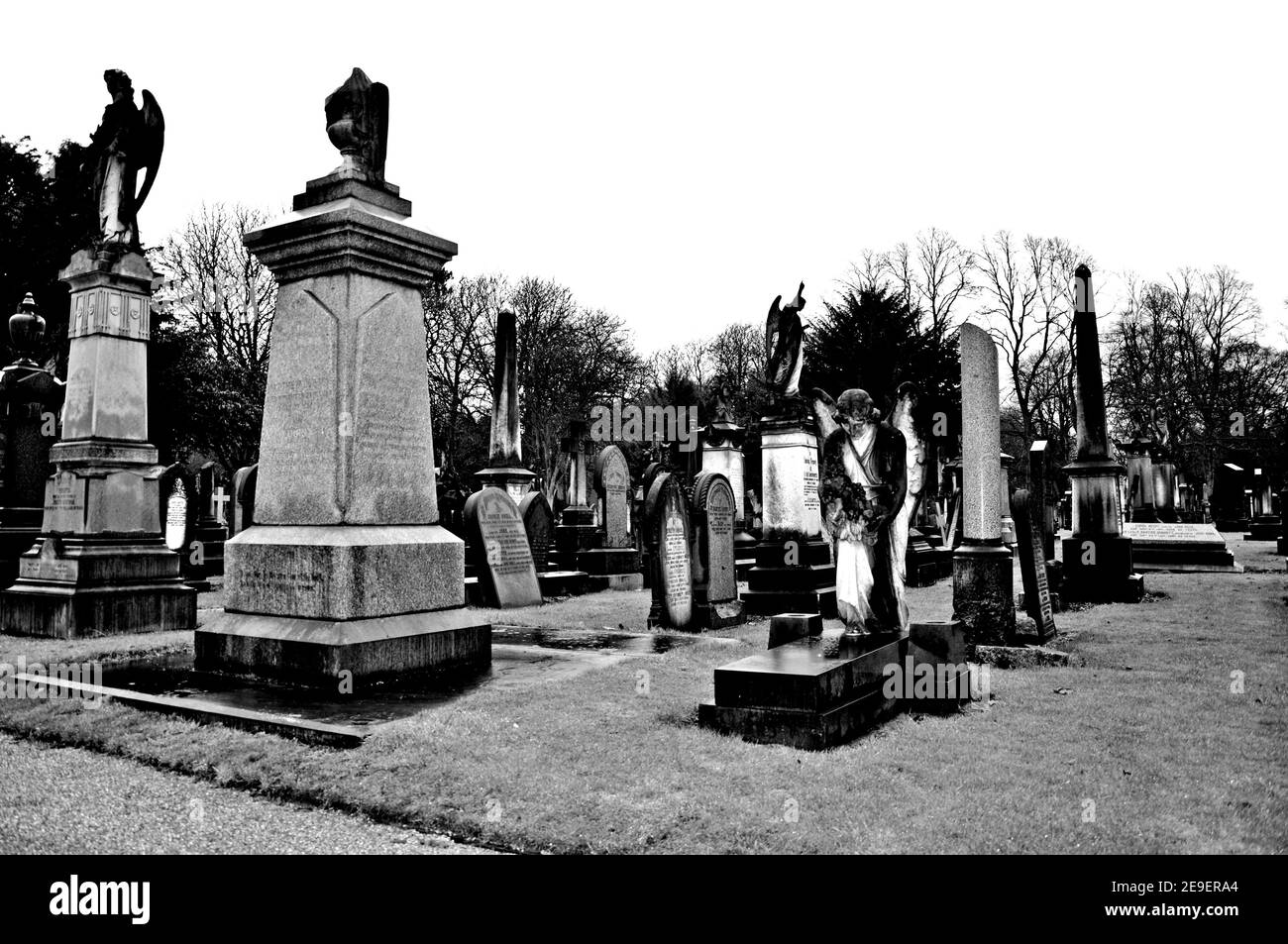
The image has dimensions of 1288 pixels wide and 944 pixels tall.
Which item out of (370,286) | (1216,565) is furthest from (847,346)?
(370,286)

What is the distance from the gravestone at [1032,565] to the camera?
9.68 meters

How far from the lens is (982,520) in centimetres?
980

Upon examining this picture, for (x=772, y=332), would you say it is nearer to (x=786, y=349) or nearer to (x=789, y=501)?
(x=786, y=349)

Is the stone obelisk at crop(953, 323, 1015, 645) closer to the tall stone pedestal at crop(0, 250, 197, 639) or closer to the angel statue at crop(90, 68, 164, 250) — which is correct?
the tall stone pedestal at crop(0, 250, 197, 639)

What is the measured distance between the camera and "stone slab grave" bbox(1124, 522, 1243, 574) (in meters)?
19.7

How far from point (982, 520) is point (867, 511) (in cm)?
395

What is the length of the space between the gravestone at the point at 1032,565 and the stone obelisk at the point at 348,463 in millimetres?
6425

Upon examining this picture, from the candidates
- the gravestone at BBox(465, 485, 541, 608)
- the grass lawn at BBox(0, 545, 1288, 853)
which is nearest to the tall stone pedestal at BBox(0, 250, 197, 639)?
the gravestone at BBox(465, 485, 541, 608)

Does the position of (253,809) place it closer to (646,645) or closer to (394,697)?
(394,697)

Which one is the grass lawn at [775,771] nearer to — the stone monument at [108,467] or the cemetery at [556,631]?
the cemetery at [556,631]

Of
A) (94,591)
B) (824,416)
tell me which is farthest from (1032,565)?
(94,591)

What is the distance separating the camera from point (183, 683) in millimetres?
6305

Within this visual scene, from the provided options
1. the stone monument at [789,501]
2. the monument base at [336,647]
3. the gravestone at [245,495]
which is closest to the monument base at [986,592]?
the stone monument at [789,501]

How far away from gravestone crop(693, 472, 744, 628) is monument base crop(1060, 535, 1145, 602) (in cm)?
585
